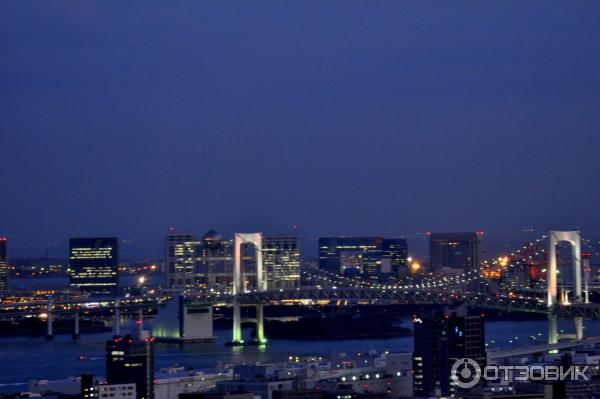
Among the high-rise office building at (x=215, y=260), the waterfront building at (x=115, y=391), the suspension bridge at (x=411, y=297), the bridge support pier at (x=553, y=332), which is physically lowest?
the waterfront building at (x=115, y=391)

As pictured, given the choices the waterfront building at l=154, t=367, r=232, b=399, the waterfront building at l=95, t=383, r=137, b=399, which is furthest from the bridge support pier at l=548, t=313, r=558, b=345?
the waterfront building at l=95, t=383, r=137, b=399

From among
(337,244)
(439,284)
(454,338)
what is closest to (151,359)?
(454,338)

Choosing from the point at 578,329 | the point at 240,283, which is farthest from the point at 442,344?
the point at 240,283

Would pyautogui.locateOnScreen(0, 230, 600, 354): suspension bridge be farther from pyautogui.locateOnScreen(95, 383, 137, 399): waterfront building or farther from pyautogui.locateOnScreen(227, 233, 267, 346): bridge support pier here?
pyautogui.locateOnScreen(95, 383, 137, 399): waterfront building

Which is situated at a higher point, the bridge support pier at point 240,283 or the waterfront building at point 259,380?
the bridge support pier at point 240,283

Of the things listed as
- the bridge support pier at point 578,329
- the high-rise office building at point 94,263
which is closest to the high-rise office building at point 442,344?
the bridge support pier at point 578,329

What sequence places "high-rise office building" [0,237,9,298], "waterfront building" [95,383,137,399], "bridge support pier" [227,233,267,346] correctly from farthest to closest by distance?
"high-rise office building" [0,237,9,298], "bridge support pier" [227,233,267,346], "waterfront building" [95,383,137,399]

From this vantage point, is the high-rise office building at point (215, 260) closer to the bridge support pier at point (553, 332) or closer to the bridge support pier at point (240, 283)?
the bridge support pier at point (240, 283)
